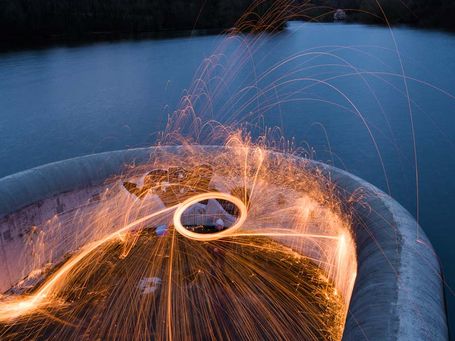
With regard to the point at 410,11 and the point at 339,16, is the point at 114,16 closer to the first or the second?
the point at 410,11

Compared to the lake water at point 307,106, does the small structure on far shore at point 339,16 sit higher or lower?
lower

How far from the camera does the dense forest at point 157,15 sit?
38.8 metres

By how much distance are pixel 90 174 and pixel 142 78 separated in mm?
21115

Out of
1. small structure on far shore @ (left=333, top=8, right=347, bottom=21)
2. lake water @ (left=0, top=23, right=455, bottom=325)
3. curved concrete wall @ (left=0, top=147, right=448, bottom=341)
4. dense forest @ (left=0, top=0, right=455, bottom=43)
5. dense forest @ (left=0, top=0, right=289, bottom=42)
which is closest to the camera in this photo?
curved concrete wall @ (left=0, top=147, right=448, bottom=341)

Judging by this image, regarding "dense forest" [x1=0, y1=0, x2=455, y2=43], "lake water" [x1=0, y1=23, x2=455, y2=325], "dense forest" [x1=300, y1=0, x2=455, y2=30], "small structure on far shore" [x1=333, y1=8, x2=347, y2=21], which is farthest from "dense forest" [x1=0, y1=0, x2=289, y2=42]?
"dense forest" [x1=300, y1=0, x2=455, y2=30]

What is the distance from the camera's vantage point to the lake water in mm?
16500

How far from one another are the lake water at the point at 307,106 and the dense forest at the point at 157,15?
4.93 meters

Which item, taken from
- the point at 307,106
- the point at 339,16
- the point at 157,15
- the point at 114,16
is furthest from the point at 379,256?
the point at 339,16

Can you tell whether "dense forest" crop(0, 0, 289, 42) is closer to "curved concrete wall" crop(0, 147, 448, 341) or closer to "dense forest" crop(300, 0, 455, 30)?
"dense forest" crop(300, 0, 455, 30)

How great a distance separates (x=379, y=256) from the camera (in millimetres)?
5520

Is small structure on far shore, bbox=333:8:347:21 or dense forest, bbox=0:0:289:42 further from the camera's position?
small structure on far shore, bbox=333:8:347:21

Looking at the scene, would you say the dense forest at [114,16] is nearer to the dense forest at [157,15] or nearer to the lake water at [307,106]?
the dense forest at [157,15]

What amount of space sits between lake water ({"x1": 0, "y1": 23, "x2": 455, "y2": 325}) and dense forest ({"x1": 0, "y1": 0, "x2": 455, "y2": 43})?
16.2 ft

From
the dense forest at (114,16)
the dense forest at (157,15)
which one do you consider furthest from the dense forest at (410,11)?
the dense forest at (114,16)
